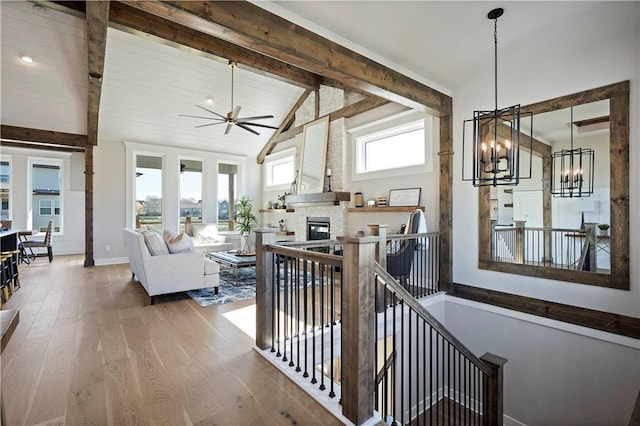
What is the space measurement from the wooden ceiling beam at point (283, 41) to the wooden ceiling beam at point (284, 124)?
380 cm

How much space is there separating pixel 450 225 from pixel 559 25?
8.22 ft

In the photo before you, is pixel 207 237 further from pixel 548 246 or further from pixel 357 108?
pixel 548 246

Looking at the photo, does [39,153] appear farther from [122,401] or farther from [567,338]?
[567,338]

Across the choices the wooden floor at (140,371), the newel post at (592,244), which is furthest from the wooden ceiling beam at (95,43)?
the newel post at (592,244)

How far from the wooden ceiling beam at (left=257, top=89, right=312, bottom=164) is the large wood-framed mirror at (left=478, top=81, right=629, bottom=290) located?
4.75 meters

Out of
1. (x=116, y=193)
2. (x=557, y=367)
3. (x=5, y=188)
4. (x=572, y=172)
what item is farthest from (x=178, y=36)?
(x=5, y=188)

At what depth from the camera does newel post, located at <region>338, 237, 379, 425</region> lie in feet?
6.36

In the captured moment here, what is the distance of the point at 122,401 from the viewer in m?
2.10

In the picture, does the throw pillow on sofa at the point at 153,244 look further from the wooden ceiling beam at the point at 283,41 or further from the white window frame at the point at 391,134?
the white window frame at the point at 391,134

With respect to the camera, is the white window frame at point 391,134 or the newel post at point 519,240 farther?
the white window frame at point 391,134

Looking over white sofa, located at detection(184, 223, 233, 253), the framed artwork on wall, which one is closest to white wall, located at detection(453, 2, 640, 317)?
the framed artwork on wall

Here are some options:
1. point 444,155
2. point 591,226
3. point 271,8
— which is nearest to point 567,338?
point 591,226

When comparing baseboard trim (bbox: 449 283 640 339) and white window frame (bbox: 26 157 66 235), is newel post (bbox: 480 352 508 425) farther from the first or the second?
white window frame (bbox: 26 157 66 235)

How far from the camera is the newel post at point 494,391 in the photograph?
2.73 m
